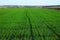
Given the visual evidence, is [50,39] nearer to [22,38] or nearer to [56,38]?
Answer: [56,38]

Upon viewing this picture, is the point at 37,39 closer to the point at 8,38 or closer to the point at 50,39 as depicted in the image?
the point at 50,39

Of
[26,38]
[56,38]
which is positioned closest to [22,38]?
[26,38]

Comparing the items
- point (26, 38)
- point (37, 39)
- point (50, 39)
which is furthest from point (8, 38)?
point (50, 39)

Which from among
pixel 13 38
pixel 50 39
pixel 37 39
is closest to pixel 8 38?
pixel 13 38

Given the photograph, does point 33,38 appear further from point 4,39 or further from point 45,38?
point 4,39

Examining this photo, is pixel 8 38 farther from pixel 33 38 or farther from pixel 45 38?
pixel 45 38

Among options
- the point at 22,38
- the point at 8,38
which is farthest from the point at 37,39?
the point at 8,38
